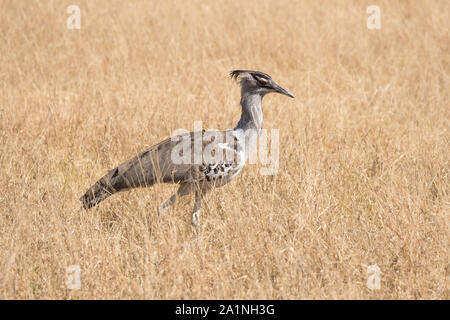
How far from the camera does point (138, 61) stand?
7.19m

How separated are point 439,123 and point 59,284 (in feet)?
12.6

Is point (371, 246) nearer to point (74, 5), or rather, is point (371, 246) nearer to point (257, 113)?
point (257, 113)

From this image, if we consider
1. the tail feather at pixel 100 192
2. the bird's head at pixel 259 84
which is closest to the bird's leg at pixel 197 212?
the tail feather at pixel 100 192

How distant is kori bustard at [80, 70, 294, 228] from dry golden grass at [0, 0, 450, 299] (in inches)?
5.6

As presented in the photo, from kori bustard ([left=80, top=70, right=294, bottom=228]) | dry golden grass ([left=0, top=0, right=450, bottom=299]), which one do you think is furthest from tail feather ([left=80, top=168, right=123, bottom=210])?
dry golden grass ([left=0, top=0, right=450, bottom=299])

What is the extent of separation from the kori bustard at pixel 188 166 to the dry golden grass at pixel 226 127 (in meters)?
0.14

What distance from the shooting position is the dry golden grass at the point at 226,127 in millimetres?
3445

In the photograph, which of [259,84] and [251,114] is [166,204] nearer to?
[251,114]

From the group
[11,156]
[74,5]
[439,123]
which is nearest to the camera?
[11,156]

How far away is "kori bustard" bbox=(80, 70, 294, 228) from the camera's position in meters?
4.09

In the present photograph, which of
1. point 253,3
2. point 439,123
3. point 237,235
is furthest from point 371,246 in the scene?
point 253,3

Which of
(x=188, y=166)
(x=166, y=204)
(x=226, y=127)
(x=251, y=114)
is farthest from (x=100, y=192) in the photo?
(x=226, y=127)

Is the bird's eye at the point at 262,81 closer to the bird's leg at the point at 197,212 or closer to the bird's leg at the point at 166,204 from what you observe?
the bird's leg at the point at 197,212

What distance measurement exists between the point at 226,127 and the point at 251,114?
143cm
